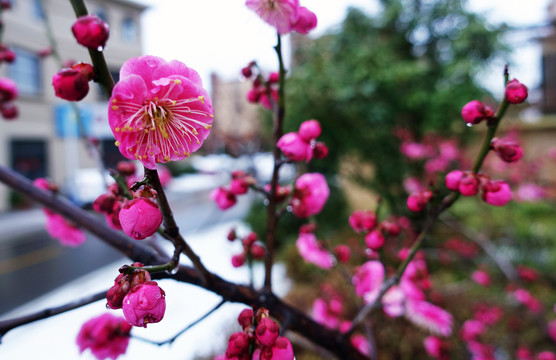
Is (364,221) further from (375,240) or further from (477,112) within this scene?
(477,112)

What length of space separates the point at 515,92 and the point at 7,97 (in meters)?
1.02

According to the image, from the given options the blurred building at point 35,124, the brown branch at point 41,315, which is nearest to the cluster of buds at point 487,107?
the brown branch at point 41,315

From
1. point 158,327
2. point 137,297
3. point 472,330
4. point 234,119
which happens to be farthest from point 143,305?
point 234,119

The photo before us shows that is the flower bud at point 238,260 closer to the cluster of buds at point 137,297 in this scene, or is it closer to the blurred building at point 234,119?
the cluster of buds at point 137,297

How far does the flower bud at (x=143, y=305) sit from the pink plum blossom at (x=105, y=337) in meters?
0.30

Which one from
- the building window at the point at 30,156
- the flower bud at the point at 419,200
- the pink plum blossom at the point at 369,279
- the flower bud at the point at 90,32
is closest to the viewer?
the flower bud at the point at 90,32

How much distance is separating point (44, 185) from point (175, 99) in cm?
47

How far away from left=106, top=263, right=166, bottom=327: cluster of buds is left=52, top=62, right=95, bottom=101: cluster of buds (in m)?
0.17

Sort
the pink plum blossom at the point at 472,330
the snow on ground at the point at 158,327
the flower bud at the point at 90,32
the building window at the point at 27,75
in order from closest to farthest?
the flower bud at the point at 90,32
the snow on ground at the point at 158,327
the pink plum blossom at the point at 472,330
the building window at the point at 27,75

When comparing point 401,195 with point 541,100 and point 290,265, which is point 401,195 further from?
point 541,100

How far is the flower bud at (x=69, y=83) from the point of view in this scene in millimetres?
301

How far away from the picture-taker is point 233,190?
0.56 m

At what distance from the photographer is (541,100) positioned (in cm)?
→ 725

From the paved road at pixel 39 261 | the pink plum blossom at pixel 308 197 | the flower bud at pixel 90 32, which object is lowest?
the paved road at pixel 39 261
